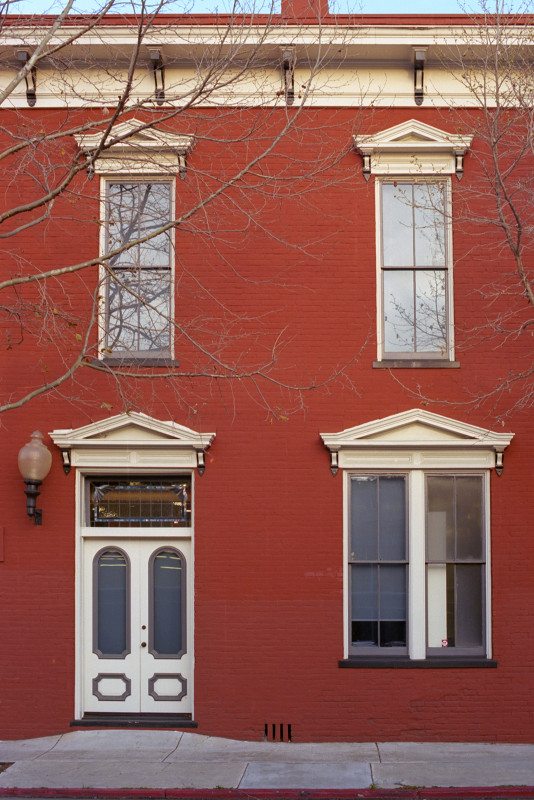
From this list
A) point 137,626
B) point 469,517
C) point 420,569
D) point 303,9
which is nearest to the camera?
point 420,569

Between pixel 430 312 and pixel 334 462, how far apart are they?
231 centimetres

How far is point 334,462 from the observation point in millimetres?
10266

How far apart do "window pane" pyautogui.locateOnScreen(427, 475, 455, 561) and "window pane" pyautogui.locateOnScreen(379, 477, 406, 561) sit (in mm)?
338

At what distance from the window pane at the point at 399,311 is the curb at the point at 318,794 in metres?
5.13

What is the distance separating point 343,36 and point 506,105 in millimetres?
2157

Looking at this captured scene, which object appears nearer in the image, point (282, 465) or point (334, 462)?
point (334, 462)

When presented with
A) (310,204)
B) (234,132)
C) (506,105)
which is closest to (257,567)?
(310,204)

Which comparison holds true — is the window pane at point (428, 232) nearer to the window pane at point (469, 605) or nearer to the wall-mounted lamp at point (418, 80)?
the wall-mounted lamp at point (418, 80)

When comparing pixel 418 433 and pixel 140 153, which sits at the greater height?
pixel 140 153

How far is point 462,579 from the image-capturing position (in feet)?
34.1

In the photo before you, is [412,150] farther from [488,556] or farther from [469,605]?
[469,605]

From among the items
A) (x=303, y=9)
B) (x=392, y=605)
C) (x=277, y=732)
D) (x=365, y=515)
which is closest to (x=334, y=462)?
(x=365, y=515)

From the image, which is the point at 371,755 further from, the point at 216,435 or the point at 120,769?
the point at 216,435

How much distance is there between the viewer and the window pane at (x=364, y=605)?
10328mm
